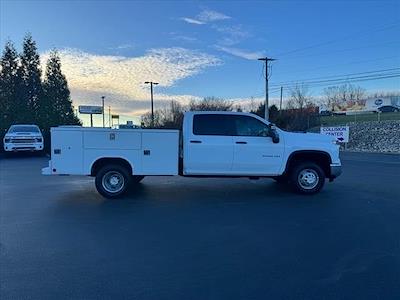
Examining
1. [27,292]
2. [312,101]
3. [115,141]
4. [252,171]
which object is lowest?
[27,292]

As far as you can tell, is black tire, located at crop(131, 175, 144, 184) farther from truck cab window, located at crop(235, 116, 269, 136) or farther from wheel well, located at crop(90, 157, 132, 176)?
truck cab window, located at crop(235, 116, 269, 136)

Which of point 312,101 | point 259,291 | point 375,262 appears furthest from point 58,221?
point 312,101

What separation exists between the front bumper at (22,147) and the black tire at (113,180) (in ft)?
54.0

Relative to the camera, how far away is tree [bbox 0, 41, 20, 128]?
147 ft

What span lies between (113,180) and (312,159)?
16.6 feet

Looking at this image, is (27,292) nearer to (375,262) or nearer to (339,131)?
(375,262)

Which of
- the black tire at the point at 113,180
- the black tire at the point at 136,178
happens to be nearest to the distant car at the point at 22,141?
the black tire at the point at 136,178

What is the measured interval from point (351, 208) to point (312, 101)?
64.2 meters

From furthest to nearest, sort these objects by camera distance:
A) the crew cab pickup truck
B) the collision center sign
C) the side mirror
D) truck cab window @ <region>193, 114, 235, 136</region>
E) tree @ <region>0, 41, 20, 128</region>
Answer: tree @ <region>0, 41, 20, 128</region>
the collision center sign
truck cab window @ <region>193, 114, 235, 136</region>
the side mirror
the crew cab pickup truck

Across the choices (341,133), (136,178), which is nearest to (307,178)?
(136,178)

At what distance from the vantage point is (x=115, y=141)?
954 cm

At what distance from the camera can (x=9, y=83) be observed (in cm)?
4578

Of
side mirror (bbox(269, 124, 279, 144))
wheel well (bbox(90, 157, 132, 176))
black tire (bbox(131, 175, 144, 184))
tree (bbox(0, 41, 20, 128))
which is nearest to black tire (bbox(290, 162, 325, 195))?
side mirror (bbox(269, 124, 279, 144))

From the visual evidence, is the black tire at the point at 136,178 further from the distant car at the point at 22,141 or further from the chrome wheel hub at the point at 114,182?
the distant car at the point at 22,141
